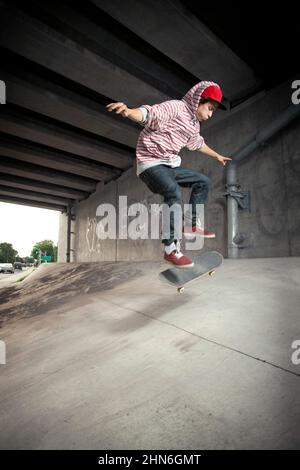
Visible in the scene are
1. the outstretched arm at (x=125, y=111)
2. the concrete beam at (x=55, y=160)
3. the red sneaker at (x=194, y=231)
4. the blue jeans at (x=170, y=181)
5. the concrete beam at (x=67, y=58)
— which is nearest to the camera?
the outstretched arm at (x=125, y=111)

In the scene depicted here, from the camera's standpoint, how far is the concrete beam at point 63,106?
8.15m

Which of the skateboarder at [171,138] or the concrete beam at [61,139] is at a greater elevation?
the concrete beam at [61,139]

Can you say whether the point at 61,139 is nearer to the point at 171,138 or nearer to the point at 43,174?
the point at 43,174

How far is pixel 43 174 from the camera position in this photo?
14.5 meters

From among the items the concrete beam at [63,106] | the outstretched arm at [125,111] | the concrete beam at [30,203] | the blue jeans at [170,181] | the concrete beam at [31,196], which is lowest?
the blue jeans at [170,181]

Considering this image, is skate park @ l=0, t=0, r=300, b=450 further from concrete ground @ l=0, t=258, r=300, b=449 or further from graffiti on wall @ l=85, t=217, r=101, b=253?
graffiti on wall @ l=85, t=217, r=101, b=253

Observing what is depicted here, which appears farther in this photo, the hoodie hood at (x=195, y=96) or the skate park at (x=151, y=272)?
the hoodie hood at (x=195, y=96)

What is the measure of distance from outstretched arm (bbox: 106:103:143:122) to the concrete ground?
2549 millimetres

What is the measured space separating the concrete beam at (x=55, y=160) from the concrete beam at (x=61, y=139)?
69 centimetres

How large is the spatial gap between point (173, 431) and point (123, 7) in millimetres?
7365

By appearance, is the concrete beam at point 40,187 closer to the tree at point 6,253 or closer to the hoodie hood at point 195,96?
the hoodie hood at point 195,96

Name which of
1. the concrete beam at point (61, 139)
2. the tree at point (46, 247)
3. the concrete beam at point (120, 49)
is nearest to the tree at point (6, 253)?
the tree at point (46, 247)
